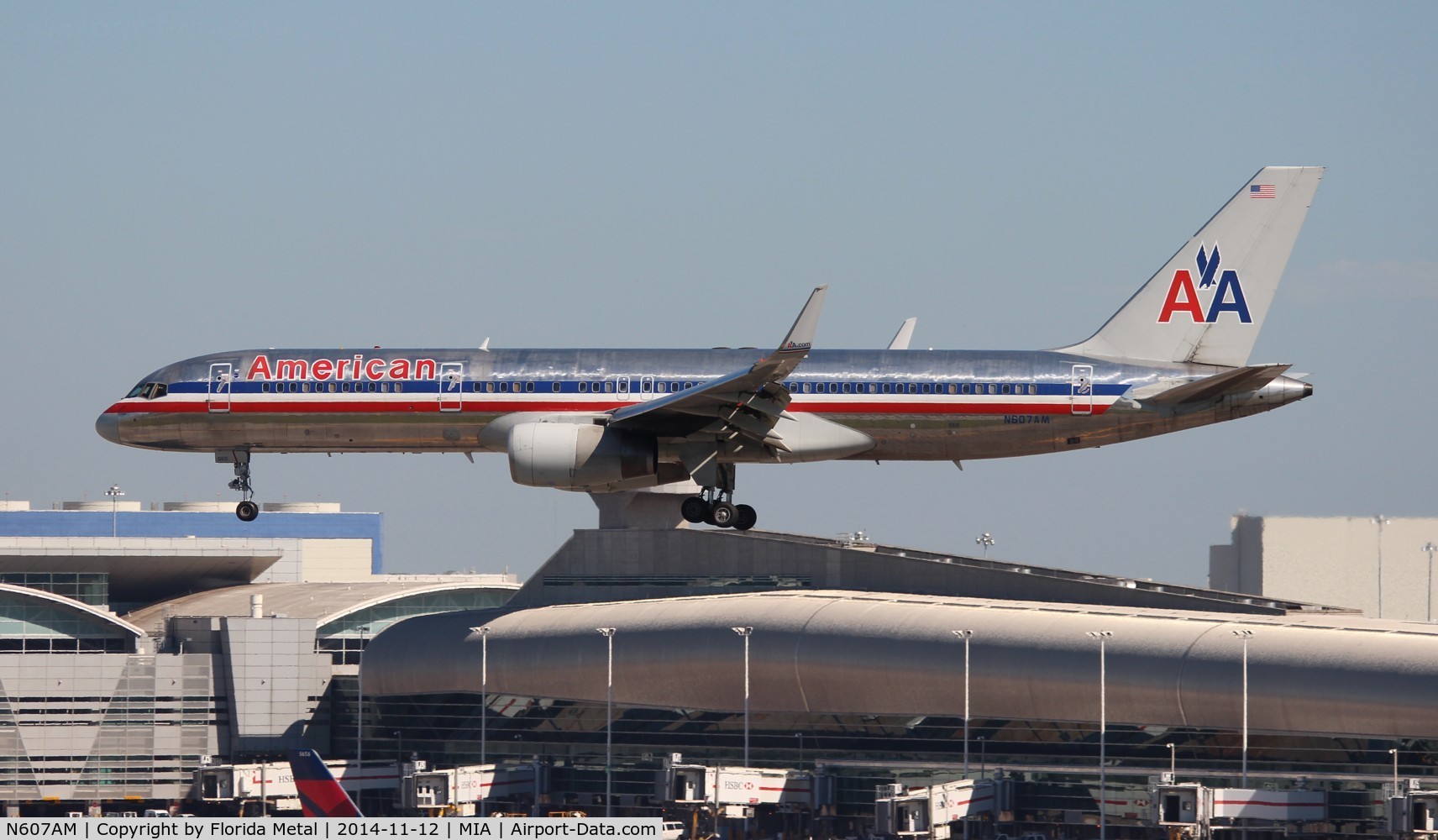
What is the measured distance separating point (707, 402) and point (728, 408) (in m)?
1.06

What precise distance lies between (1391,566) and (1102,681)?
192 feet

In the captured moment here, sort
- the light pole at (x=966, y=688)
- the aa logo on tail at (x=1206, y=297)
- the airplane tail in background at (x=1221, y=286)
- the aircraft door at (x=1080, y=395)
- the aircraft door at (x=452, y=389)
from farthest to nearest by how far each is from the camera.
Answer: the light pole at (x=966, y=688) → the aa logo on tail at (x=1206, y=297) → the airplane tail in background at (x=1221, y=286) → the aircraft door at (x=452, y=389) → the aircraft door at (x=1080, y=395)

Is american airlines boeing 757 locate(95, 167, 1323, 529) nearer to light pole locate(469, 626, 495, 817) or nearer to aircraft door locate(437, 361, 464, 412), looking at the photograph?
aircraft door locate(437, 361, 464, 412)

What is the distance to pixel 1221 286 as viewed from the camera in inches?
2876

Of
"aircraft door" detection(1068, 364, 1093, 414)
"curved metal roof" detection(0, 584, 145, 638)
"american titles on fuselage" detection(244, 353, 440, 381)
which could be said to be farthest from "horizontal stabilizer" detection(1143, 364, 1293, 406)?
"curved metal roof" detection(0, 584, 145, 638)

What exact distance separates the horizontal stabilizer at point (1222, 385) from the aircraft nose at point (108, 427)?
35296mm

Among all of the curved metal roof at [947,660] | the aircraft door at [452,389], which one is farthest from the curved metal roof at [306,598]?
the aircraft door at [452,389]

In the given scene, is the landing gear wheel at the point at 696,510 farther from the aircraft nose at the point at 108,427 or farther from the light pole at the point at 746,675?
the light pole at the point at 746,675

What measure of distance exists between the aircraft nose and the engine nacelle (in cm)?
1541

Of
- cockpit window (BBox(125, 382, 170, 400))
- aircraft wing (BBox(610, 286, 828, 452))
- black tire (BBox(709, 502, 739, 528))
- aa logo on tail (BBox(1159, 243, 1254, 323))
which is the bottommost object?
black tire (BBox(709, 502, 739, 528))

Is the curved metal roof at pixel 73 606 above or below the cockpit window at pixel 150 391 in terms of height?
below

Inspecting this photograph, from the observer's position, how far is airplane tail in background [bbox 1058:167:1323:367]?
7188 centimetres

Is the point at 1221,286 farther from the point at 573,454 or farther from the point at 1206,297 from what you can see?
the point at 573,454

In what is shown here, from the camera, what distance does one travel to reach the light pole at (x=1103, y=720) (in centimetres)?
8394
